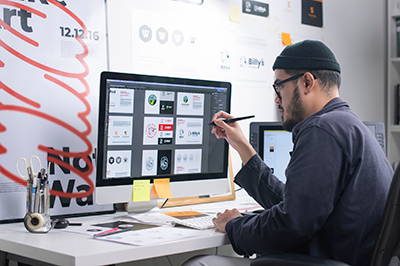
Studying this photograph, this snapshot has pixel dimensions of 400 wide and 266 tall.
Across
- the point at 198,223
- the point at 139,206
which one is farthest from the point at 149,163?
the point at 198,223

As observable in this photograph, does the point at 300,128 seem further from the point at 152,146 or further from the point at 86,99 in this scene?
the point at 86,99

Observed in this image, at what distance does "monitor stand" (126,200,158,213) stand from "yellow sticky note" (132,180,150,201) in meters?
0.10

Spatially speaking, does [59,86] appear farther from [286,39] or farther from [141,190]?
[286,39]

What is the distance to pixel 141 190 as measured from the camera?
146 centimetres

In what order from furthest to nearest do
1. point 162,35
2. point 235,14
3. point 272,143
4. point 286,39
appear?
point 286,39 → point 235,14 → point 162,35 → point 272,143

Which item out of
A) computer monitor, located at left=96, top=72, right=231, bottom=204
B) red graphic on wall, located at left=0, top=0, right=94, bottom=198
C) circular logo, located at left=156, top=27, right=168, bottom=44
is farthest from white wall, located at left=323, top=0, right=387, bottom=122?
red graphic on wall, located at left=0, top=0, right=94, bottom=198

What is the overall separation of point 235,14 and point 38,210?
1560 millimetres

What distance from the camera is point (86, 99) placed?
161 cm

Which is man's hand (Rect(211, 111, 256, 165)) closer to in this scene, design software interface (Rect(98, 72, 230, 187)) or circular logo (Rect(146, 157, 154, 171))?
design software interface (Rect(98, 72, 230, 187))

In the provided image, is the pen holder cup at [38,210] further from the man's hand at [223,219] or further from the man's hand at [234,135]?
the man's hand at [234,135]

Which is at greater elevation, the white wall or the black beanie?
the white wall

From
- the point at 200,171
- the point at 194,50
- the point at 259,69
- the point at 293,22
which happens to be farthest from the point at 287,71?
the point at 293,22

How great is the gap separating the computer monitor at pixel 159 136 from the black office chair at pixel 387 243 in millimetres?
695

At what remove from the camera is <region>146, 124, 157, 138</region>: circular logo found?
4.89ft
